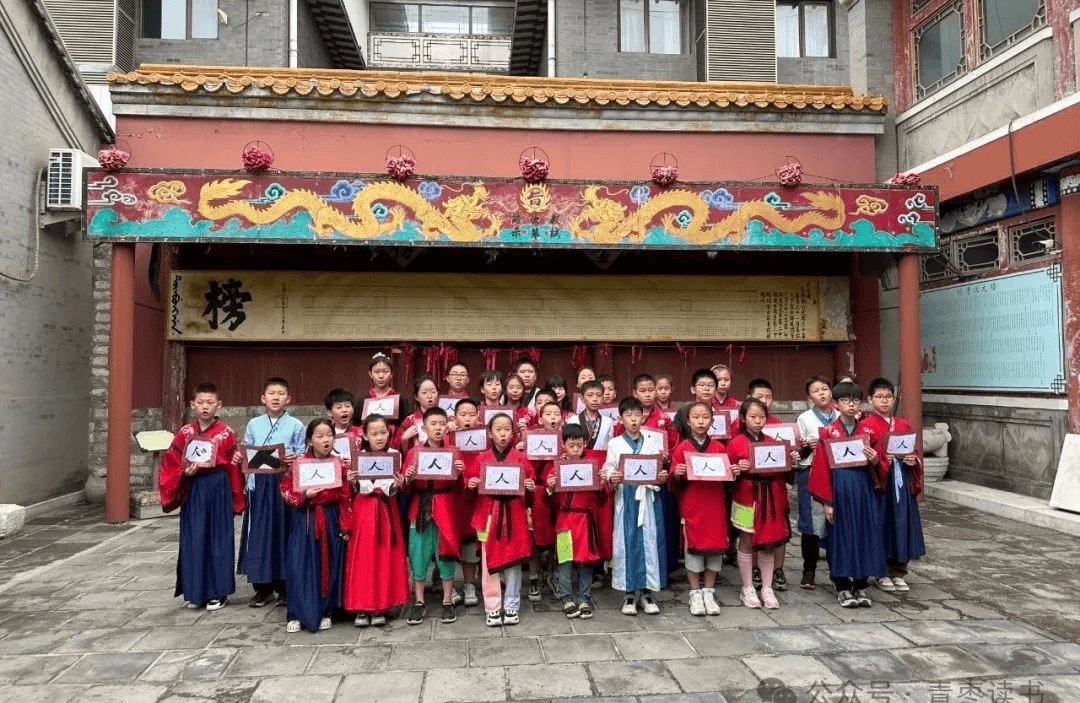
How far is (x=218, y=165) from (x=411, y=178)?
10.0 ft

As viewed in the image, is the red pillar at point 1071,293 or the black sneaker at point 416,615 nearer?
the black sneaker at point 416,615

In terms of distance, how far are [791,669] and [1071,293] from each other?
608 centimetres

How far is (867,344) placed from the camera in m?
9.56

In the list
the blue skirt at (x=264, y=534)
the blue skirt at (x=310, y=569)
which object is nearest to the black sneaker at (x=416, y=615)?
the blue skirt at (x=310, y=569)

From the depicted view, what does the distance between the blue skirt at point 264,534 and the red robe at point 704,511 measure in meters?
2.76

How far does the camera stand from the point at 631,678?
3.50 metres

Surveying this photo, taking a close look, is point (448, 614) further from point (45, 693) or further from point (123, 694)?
point (45, 693)

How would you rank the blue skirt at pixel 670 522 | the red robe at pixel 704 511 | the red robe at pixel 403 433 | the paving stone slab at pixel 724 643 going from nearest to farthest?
the paving stone slab at pixel 724 643 → the red robe at pixel 704 511 → the red robe at pixel 403 433 → the blue skirt at pixel 670 522

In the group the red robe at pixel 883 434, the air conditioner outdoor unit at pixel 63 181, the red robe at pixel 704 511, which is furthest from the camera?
the air conditioner outdoor unit at pixel 63 181

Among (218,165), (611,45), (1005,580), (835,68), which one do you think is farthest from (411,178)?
(835,68)

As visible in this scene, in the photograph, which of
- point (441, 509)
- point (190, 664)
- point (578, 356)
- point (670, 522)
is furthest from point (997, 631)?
point (578, 356)

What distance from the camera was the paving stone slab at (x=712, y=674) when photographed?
339cm

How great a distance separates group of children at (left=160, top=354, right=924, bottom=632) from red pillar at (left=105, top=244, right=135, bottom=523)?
3.03 meters

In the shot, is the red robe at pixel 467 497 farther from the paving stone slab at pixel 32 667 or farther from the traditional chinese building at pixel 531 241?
the traditional chinese building at pixel 531 241
